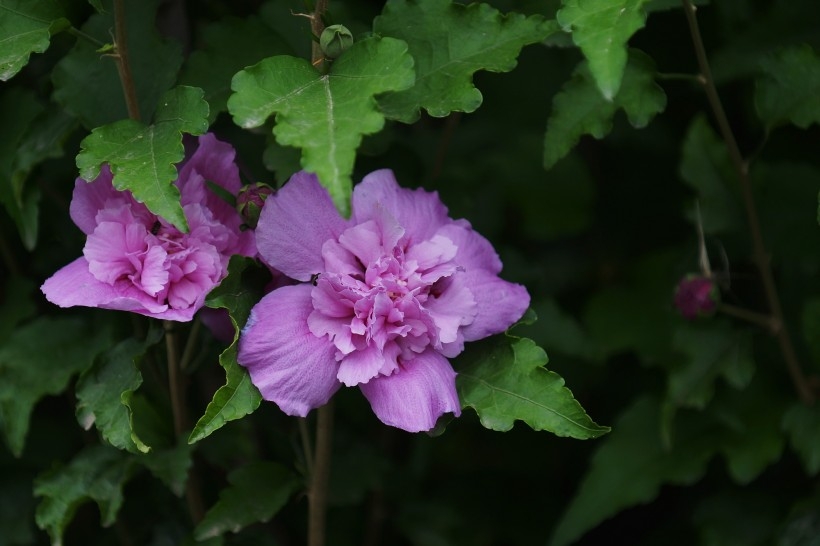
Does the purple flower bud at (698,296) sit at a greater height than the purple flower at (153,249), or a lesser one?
lesser

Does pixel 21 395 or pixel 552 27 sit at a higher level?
pixel 552 27

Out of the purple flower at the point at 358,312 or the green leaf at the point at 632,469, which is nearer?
the purple flower at the point at 358,312

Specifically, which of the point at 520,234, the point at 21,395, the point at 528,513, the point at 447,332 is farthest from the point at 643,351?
the point at 21,395

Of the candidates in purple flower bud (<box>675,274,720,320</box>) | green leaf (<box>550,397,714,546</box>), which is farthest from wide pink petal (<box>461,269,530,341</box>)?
green leaf (<box>550,397,714,546</box>)

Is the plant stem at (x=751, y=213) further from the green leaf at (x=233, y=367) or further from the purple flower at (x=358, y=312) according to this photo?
the green leaf at (x=233, y=367)

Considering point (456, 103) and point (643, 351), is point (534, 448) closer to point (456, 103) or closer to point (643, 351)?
point (643, 351)

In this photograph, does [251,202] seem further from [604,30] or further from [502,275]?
[502,275]

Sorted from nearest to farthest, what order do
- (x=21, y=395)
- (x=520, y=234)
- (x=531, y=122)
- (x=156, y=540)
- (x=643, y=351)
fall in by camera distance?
(x=21, y=395), (x=156, y=540), (x=643, y=351), (x=531, y=122), (x=520, y=234)

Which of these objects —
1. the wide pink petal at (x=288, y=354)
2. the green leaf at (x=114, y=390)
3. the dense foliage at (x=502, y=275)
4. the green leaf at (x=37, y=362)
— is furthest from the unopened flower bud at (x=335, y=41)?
the green leaf at (x=37, y=362)
